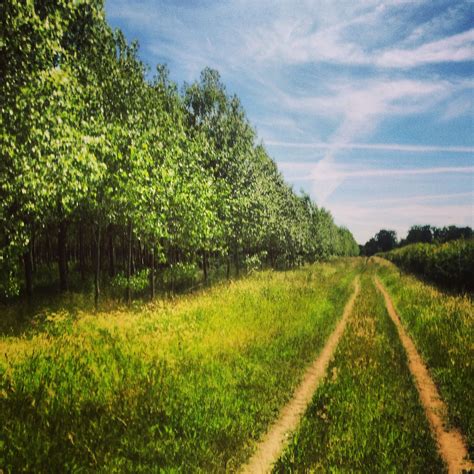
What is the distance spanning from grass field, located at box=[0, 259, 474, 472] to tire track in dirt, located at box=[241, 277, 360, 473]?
177 millimetres

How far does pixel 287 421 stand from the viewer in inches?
279

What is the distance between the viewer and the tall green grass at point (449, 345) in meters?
7.85

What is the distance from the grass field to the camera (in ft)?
18.5

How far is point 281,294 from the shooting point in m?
20.8

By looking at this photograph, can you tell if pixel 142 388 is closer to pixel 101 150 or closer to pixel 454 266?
pixel 101 150

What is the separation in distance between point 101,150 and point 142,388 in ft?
23.1

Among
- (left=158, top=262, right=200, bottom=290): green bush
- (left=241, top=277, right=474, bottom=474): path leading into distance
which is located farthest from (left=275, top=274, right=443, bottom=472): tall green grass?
(left=158, top=262, right=200, bottom=290): green bush

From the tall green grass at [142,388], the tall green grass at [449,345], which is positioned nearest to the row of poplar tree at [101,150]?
the tall green grass at [142,388]

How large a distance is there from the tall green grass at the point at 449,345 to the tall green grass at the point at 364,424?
0.82 meters

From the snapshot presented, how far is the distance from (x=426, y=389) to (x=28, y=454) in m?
9.19

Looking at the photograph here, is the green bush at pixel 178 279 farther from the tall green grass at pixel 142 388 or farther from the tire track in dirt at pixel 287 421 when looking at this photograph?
the tire track in dirt at pixel 287 421

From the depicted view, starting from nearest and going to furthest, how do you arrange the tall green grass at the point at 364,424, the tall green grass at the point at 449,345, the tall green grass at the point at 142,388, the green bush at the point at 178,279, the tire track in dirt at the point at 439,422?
the tall green grass at the point at 142,388
the tall green grass at the point at 364,424
the tire track in dirt at the point at 439,422
the tall green grass at the point at 449,345
the green bush at the point at 178,279

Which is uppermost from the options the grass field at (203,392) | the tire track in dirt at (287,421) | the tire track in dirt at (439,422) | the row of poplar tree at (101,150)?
the row of poplar tree at (101,150)

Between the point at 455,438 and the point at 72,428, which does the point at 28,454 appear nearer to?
the point at 72,428
